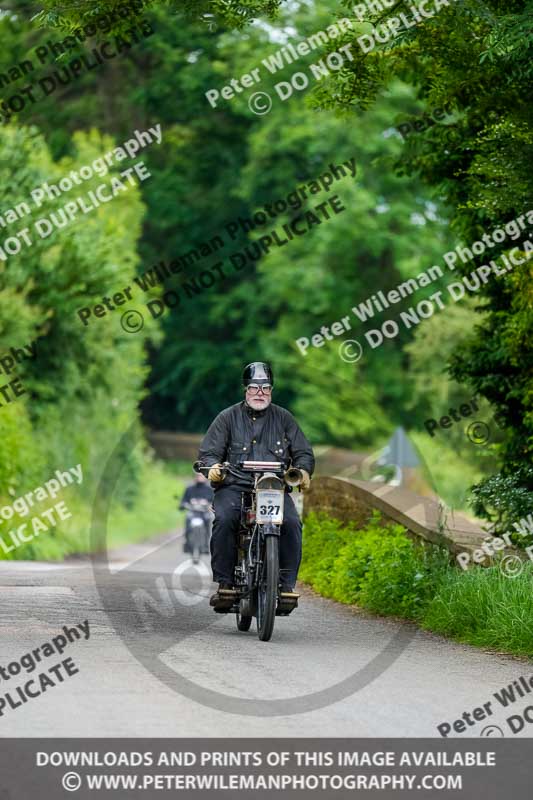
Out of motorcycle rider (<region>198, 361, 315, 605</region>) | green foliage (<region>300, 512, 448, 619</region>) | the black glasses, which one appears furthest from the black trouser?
green foliage (<region>300, 512, 448, 619</region>)

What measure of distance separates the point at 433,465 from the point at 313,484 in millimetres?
19462

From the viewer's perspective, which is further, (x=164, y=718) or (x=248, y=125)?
(x=248, y=125)

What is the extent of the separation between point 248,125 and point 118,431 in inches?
751

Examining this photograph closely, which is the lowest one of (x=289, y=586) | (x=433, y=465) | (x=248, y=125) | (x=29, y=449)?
(x=433, y=465)

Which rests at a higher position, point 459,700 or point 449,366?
point 449,366

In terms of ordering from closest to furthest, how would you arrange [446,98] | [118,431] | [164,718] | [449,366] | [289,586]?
1. [164,718]
2. [289,586]
3. [446,98]
4. [449,366]
5. [118,431]

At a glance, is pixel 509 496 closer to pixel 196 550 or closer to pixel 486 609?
pixel 486 609

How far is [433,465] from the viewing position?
37438 millimetres

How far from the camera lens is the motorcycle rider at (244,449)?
37.6 feet

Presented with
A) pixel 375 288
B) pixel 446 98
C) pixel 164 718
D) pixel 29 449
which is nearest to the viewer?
pixel 164 718

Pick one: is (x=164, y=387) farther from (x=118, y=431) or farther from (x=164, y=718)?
(x=164, y=718)

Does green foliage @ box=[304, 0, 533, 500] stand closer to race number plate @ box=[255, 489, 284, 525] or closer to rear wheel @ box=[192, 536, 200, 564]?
race number plate @ box=[255, 489, 284, 525]

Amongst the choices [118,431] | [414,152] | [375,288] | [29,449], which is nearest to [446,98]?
[414,152]

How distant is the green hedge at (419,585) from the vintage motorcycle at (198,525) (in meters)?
8.28
